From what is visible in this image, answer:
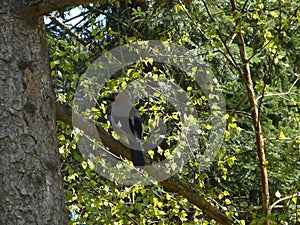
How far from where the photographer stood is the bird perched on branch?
5214mm

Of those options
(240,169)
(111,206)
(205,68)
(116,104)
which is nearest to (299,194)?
(111,206)

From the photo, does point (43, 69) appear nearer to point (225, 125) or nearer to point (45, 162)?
point (45, 162)

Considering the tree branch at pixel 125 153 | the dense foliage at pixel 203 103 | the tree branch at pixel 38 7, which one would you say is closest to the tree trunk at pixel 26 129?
the tree branch at pixel 38 7

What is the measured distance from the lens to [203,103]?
5.68 meters

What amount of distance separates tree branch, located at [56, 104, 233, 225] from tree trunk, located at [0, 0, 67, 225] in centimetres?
39

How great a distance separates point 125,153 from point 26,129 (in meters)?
1.06

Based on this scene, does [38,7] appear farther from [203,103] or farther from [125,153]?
[203,103]

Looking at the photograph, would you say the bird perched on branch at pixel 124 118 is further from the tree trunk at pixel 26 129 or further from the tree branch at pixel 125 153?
the tree trunk at pixel 26 129

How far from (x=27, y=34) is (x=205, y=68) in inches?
102

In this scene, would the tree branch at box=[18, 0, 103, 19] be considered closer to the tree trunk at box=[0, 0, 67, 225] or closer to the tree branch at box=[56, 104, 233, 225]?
the tree trunk at box=[0, 0, 67, 225]

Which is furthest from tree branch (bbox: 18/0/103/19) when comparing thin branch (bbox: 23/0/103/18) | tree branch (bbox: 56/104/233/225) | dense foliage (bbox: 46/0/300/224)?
dense foliage (bbox: 46/0/300/224)

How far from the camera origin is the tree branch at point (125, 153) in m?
3.35

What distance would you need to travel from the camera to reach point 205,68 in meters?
5.32

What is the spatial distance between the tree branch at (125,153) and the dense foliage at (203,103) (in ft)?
0.86
